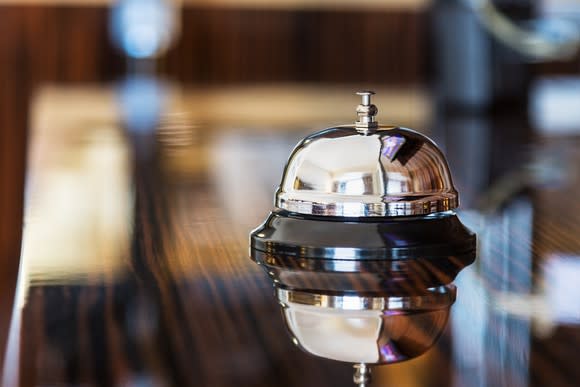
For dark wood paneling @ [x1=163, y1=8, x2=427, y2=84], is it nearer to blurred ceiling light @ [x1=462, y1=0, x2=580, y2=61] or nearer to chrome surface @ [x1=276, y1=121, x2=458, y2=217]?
blurred ceiling light @ [x1=462, y1=0, x2=580, y2=61]

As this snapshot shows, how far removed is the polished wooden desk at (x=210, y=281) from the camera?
278 mm

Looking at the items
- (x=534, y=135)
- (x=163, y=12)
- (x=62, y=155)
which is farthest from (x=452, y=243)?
(x=163, y=12)

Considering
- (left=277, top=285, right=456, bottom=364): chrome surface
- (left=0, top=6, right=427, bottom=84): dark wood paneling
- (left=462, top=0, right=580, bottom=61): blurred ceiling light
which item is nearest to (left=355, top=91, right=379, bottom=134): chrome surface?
(left=277, top=285, right=456, bottom=364): chrome surface

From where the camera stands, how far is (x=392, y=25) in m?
3.88

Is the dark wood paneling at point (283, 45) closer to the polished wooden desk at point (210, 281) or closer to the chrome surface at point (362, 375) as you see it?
the polished wooden desk at point (210, 281)

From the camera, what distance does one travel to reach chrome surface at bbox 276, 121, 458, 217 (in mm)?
432

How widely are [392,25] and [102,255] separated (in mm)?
3503

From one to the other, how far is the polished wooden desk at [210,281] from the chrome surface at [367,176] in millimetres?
34

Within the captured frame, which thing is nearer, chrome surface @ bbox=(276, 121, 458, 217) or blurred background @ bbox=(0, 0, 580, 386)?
chrome surface @ bbox=(276, 121, 458, 217)

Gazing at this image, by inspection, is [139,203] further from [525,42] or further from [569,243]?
[525,42]

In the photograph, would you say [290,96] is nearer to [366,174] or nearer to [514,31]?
[514,31]

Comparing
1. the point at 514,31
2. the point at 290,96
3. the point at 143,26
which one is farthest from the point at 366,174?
the point at 143,26

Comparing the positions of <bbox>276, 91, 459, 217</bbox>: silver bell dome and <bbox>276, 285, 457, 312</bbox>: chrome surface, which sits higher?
<bbox>276, 91, 459, 217</bbox>: silver bell dome

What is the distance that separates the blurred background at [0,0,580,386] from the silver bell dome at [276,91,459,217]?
0.04 m
